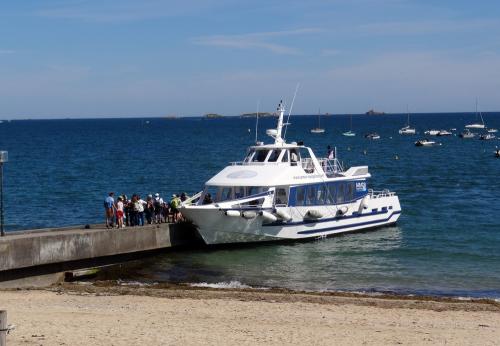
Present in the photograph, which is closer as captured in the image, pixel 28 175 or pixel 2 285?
pixel 2 285

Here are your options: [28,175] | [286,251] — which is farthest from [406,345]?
[28,175]

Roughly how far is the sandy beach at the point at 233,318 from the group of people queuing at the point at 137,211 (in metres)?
5.70

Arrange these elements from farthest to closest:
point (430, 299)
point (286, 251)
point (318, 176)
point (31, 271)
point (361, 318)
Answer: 1. point (318, 176)
2. point (286, 251)
3. point (31, 271)
4. point (430, 299)
5. point (361, 318)

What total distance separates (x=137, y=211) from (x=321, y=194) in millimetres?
8795

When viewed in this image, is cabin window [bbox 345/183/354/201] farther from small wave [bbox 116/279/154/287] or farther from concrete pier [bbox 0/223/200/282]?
small wave [bbox 116/279/154/287]

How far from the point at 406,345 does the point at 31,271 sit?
1352cm

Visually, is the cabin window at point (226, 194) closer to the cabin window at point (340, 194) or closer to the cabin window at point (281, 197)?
the cabin window at point (281, 197)

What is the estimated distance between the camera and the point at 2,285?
1017 inches

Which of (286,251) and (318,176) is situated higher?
(318,176)

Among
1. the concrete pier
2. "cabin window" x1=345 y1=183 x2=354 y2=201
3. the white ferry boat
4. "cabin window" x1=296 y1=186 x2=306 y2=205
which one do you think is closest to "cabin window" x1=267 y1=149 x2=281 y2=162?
the white ferry boat

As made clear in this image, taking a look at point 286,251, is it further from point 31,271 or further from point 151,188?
point 151,188

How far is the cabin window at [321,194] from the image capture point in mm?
36281

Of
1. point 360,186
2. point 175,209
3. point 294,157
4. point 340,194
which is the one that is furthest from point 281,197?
point 360,186

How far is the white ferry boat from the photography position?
109 ft
